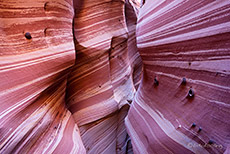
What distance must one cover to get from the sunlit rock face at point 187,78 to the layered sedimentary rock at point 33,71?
0.61 meters

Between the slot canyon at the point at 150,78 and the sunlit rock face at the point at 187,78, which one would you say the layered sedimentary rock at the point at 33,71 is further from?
the sunlit rock face at the point at 187,78

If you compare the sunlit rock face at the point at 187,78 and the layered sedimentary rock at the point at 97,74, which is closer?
the sunlit rock face at the point at 187,78

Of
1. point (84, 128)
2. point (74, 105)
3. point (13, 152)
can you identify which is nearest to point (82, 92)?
point (74, 105)

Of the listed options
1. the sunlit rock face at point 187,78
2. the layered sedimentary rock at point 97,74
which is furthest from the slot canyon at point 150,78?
the layered sedimentary rock at point 97,74

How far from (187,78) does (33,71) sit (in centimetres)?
81

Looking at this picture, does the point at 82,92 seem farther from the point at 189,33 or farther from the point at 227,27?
the point at 227,27

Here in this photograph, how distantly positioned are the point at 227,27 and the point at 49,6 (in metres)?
0.99

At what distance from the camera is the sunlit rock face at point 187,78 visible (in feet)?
1.90

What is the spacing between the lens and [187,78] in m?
0.75

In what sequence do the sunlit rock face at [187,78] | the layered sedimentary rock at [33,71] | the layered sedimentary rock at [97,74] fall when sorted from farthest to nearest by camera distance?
the layered sedimentary rock at [97,74], the layered sedimentary rock at [33,71], the sunlit rock face at [187,78]

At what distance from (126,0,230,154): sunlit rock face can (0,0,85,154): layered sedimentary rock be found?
0.61 meters

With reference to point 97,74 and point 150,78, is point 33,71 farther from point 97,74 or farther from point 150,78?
point 97,74

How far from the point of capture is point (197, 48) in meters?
0.69

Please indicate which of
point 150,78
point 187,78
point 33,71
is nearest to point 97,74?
point 150,78
